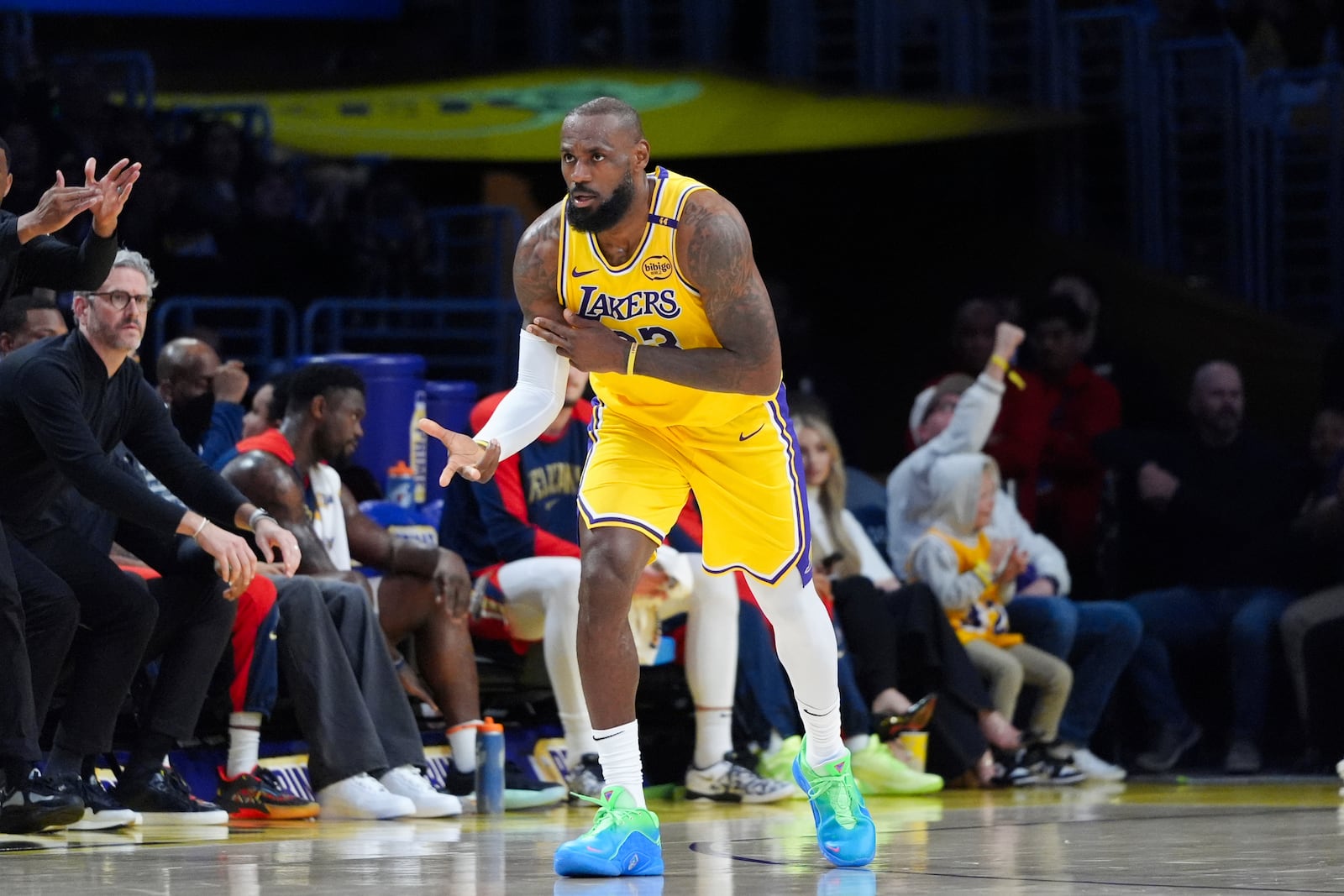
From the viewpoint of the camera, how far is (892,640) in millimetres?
7504

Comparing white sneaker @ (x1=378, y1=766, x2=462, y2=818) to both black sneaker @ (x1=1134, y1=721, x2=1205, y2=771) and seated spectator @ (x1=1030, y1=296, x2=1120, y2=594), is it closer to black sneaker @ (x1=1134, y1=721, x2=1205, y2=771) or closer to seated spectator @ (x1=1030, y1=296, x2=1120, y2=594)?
black sneaker @ (x1=1134, y1=721, x2=1205, y2=771)

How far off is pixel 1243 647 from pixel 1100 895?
16.1 feet

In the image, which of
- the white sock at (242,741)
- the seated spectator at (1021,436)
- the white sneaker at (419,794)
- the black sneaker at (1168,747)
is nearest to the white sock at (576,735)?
the white sneaker at (419,794)

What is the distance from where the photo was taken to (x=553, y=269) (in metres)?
4.52

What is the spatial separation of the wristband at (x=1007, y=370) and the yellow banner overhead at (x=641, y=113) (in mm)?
4502

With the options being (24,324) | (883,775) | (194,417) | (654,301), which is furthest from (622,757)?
(194,417)

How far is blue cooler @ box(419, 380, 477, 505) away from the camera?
7.92m

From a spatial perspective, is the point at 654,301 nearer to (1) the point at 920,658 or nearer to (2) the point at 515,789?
(2) the point at 515,789

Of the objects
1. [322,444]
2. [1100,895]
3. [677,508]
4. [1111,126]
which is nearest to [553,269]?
[677,508]

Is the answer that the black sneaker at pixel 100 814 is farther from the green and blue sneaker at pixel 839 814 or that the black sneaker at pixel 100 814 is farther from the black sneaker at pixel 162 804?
the green and blue sneaker at pixel 839 814

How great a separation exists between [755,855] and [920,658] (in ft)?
9.43

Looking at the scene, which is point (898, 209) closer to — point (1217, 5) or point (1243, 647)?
point (1217, 5)

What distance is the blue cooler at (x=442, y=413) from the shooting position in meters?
7.92

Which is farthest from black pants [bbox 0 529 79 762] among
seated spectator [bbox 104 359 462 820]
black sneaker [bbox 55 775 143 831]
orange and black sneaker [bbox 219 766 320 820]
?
orange and black sneaker [bbox 219 766 320 820]
